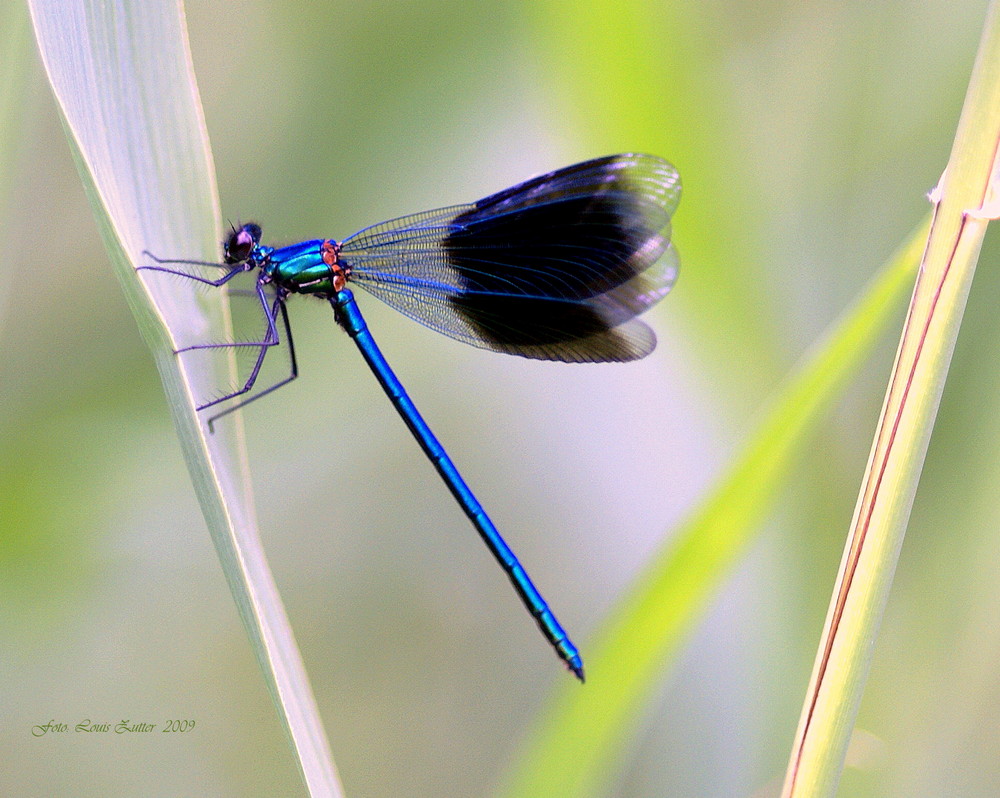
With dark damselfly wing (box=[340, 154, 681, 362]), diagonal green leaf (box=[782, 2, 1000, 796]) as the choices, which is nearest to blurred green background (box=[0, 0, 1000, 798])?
dark damselfly wing (box=[340, 154, 681, 362])

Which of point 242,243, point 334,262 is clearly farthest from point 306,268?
point 242,243

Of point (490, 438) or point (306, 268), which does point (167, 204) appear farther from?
point (490, 438)

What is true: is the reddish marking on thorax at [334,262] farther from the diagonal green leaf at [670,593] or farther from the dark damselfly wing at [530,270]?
the diagonal green leaf at [670,593]

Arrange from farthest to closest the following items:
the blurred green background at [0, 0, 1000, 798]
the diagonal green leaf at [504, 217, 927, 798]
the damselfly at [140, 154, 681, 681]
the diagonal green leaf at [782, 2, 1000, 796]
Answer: the damselfly at [140, 154, 681, 681], the blurred green background at [0, 0, 1000, 798], the diagonal green leaf at [504, 217, 927, 798], the diagonal green leaf at [782, 2, 1000, 796]

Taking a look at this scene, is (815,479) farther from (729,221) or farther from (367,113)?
(367,113)

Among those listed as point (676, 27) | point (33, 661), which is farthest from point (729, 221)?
point (33, 661)

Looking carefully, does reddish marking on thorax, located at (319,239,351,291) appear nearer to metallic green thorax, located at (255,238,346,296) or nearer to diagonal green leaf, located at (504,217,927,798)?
metallic green thorax, located at (255,238,346,296)

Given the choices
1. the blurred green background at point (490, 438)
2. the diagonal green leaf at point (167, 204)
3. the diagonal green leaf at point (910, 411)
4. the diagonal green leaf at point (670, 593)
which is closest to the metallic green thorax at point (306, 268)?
the blurred green background at point (490, 438)
